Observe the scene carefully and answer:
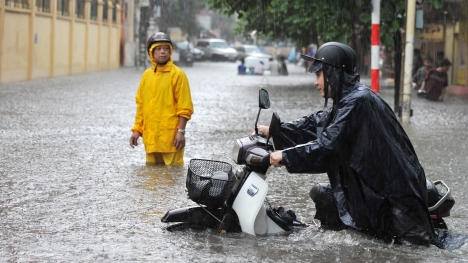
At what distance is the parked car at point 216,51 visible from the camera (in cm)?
6800

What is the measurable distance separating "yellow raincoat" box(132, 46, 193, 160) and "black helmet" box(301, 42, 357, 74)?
395cm

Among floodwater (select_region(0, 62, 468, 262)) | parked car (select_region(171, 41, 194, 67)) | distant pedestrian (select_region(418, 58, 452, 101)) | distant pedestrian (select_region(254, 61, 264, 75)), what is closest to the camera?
floodwater (select_region(0, 62, 468, 262))

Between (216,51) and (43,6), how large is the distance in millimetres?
35340

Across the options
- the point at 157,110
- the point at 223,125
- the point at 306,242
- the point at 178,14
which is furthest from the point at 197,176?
the point at 178,14

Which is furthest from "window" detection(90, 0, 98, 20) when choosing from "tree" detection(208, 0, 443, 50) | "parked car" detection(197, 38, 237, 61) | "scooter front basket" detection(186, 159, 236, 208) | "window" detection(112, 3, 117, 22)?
"scooter front basket" detection(186, 159, 236, 208)

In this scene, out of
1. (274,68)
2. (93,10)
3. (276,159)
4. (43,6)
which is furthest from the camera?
(93,10)

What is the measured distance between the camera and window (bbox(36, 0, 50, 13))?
108 feet

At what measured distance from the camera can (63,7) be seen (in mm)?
37594

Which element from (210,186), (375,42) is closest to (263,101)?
(210,186)

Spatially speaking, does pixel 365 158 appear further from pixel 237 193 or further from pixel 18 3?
pixel 18 3

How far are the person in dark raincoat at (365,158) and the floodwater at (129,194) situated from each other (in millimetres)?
226

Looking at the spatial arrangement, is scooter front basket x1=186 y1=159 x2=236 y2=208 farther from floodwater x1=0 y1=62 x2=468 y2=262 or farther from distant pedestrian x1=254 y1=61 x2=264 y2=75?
distant pedestrian x1=254 y1=61 x2=264 y2=75

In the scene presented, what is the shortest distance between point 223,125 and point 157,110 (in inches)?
234

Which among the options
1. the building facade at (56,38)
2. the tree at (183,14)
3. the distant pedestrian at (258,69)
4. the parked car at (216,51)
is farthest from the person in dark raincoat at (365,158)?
the parked car at (216,51)
